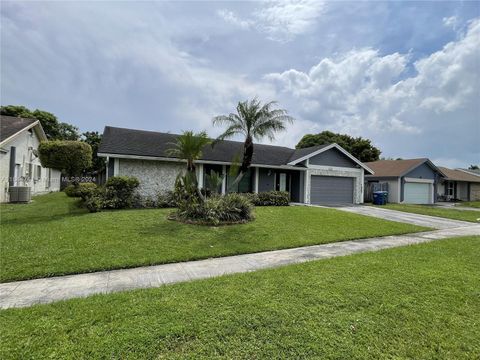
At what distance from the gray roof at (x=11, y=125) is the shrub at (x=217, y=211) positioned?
13336mm

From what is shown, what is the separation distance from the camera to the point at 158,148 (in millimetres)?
16734

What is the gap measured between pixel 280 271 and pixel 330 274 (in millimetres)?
931

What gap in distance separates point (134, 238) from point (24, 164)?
1685 centimetres

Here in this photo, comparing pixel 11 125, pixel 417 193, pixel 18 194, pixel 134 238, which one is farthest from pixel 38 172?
pixel 417 193

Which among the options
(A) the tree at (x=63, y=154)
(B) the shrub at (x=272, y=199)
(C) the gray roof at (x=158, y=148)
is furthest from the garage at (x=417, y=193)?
(A) the tree at (x=63, y=154)

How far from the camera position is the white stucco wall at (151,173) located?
50.1 ft

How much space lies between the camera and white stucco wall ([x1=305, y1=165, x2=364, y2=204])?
64.9 feet

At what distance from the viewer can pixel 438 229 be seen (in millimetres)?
11344

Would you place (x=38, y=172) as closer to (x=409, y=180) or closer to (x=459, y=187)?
(x=409, y=180)

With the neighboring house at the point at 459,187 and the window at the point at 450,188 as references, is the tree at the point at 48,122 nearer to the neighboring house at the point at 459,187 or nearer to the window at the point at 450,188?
the neighboring house at the point at 459,187

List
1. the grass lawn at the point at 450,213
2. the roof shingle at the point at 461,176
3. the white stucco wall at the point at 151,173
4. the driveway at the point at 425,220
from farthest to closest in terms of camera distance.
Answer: the roof shingle at the point at 461,176 → the grass lawn at the point at 450,213 → the white stucco wall at the point at 151,173 → the driveway at the point at 425,220

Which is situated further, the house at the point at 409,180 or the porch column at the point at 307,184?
the house at the point at 409,180

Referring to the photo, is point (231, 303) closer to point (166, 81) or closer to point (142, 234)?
point (142, 234)

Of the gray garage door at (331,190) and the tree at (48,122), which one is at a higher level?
the tree at (48,122)
